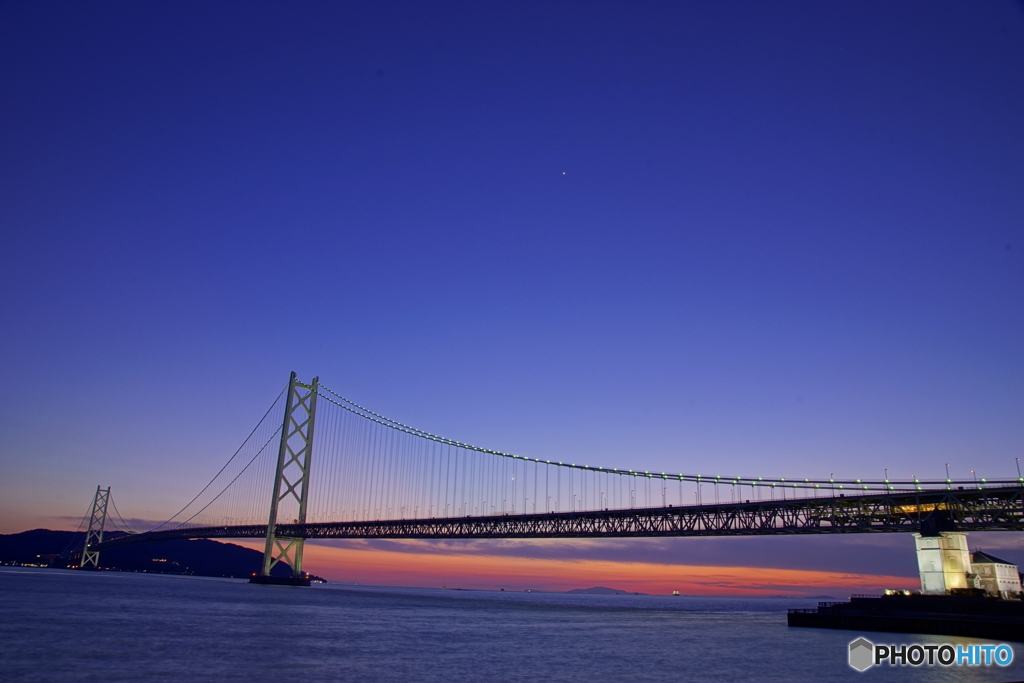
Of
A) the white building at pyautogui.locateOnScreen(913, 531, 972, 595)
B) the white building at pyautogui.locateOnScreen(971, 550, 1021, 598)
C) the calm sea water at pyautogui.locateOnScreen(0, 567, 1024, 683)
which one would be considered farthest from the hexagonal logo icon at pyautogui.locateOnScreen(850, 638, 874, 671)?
the white building at pyautogui.locateOnScreen(971, 550, 1021, 598)

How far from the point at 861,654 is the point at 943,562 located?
16266 millimetres

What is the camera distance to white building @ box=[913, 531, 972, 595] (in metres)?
44.1

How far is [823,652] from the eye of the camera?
3369 centimetres

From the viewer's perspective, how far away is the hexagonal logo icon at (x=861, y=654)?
98.0 feet

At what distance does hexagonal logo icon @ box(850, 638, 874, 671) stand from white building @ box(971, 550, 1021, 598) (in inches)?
634

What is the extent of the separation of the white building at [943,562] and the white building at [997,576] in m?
3.42

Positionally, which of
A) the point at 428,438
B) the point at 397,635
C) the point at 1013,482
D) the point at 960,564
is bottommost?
the point at 397,635

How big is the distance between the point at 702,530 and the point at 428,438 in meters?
46.4

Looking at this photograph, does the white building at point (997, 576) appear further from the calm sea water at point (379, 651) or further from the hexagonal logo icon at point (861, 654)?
the hexagonal logo icon at point (861, 654)

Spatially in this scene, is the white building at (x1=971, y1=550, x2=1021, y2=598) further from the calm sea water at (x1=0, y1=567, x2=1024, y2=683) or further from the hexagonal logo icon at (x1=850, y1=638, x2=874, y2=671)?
the hexagonal logo icon at (x1=850, y1=638, x2=874, y2=671)

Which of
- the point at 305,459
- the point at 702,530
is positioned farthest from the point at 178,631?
the point at 305,459

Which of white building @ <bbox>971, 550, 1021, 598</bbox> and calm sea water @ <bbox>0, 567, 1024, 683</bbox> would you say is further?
white building @ <bbox>971, 550, 1021, 598</bbox>

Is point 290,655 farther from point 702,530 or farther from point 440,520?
point 440,520

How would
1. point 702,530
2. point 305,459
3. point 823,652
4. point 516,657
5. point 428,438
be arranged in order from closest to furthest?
point 516,657 < point 823,652 < point 702,530 < point 305,459 < point 428,438
